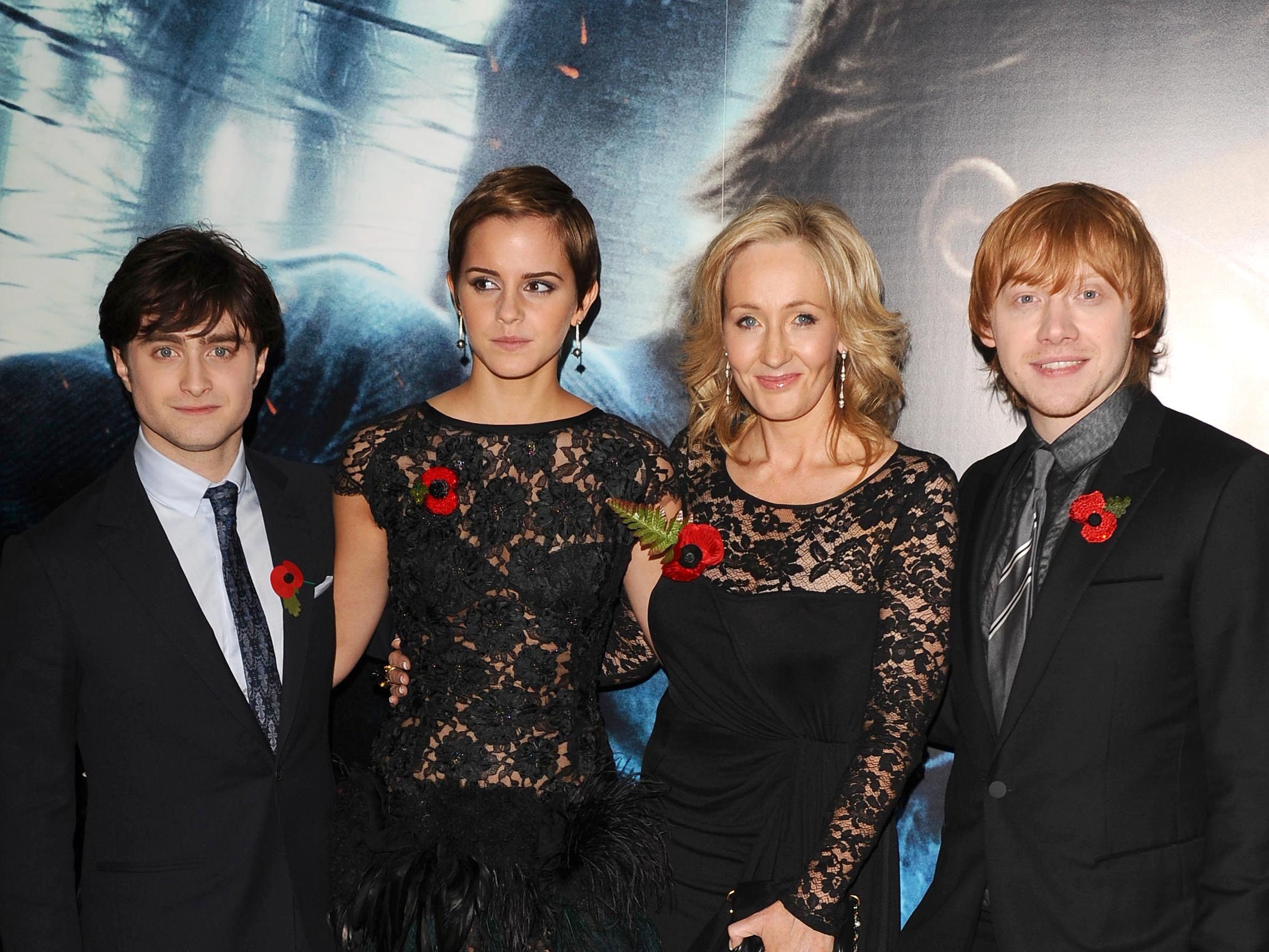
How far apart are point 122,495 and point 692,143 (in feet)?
6.08

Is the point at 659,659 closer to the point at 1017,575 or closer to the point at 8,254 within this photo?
the point at 1017,575

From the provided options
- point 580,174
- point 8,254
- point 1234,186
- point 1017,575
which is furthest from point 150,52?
point 1234,186

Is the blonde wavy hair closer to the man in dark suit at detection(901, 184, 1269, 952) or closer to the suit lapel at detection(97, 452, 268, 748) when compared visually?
the man in dark suit at detection(901, 184, 1269, 952)

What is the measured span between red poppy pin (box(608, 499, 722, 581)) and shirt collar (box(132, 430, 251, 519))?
0.87m

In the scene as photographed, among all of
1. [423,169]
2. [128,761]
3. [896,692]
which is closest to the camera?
[128,761]

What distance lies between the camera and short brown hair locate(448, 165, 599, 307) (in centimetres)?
254

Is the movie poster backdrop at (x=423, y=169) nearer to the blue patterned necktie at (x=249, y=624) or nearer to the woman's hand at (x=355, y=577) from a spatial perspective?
the woman's hand at (x=355, y=577)

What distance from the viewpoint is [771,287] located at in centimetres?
259

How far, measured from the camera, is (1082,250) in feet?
7.47

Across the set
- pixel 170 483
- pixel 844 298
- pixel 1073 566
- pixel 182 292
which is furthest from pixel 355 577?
pixel 1073 566

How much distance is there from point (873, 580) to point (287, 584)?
1.24m

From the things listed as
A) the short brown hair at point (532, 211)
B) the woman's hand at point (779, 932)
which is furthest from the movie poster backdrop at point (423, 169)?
the woman's hand at point (779, 932)

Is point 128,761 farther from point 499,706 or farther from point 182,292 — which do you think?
point 182,292

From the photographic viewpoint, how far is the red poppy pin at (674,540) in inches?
98.3
